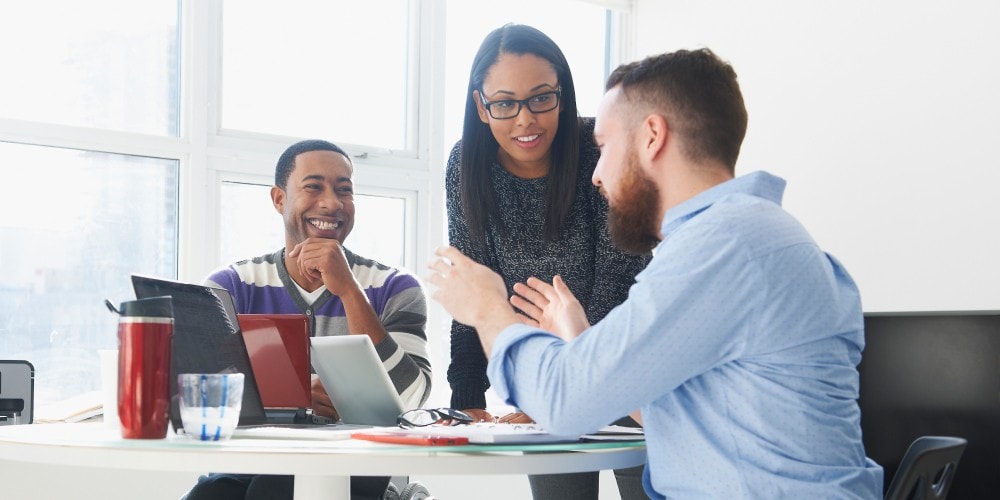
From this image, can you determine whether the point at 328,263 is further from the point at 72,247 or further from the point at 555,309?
the point at 72,247

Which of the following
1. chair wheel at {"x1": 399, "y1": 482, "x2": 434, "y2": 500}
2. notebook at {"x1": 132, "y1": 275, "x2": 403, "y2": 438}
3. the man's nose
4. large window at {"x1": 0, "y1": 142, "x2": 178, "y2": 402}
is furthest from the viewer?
large window at {"x1": 0, "y1": 142, "x2": 178, "y2": 402}

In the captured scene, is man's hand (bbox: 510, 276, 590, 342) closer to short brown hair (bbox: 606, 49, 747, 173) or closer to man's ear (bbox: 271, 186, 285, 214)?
short brown hair (bbox: 606, 49, 747, 173)

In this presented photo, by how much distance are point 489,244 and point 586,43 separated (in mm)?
2559

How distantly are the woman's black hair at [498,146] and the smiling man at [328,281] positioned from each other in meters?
0.29

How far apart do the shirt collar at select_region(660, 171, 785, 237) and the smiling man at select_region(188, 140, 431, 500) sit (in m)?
0.90

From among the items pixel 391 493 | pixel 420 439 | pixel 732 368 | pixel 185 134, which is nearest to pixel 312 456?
pixel 420 439

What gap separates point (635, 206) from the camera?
1483 mm

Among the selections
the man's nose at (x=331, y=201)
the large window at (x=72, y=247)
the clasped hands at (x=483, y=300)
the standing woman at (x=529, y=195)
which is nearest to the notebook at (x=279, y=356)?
the clasped hands at (x=483, y=300)

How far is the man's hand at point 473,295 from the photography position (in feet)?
4.56

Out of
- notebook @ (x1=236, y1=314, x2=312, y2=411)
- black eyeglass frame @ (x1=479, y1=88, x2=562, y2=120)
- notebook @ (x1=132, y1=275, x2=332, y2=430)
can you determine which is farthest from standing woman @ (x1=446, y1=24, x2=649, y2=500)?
notebook @ (x1=132, y1=275, x2=332, y2=430)

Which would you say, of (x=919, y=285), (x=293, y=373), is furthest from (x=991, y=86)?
(x=293, y=373)

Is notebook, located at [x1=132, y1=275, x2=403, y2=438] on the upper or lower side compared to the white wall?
lower

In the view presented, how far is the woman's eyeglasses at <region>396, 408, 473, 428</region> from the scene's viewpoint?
1539 mm

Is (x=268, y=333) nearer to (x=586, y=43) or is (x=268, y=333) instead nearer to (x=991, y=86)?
(x=991, y=86)
